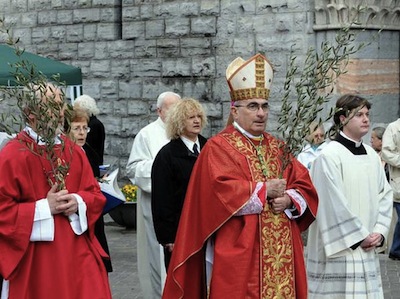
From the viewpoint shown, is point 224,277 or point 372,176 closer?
point 224,277

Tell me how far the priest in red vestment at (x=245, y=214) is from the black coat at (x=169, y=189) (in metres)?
1.50

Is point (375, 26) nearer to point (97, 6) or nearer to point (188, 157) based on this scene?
point (97, 6)

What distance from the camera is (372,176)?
787 cm

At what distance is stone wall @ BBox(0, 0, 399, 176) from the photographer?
14578 mm

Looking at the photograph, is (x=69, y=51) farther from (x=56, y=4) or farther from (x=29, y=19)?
(x=29, y=19)

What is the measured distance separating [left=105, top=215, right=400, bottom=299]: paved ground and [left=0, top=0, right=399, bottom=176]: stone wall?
1931 mm

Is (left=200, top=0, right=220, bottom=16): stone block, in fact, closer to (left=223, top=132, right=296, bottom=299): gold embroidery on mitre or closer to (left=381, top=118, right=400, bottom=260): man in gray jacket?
(left=381, top=118, right=400, bottom=260): man in gray jacket

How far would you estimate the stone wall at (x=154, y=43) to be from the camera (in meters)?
14.6

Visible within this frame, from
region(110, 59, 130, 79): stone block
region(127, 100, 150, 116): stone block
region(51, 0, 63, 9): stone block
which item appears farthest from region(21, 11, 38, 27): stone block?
region(127, 100, 150, 116): stone block

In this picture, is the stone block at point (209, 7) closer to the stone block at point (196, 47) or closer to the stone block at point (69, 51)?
the stone block at point (196, 47)

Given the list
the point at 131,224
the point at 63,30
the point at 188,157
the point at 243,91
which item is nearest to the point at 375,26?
the point at 131,224

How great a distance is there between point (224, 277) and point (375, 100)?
323 inches

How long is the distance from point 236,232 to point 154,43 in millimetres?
9553

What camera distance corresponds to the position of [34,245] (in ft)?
21.5
